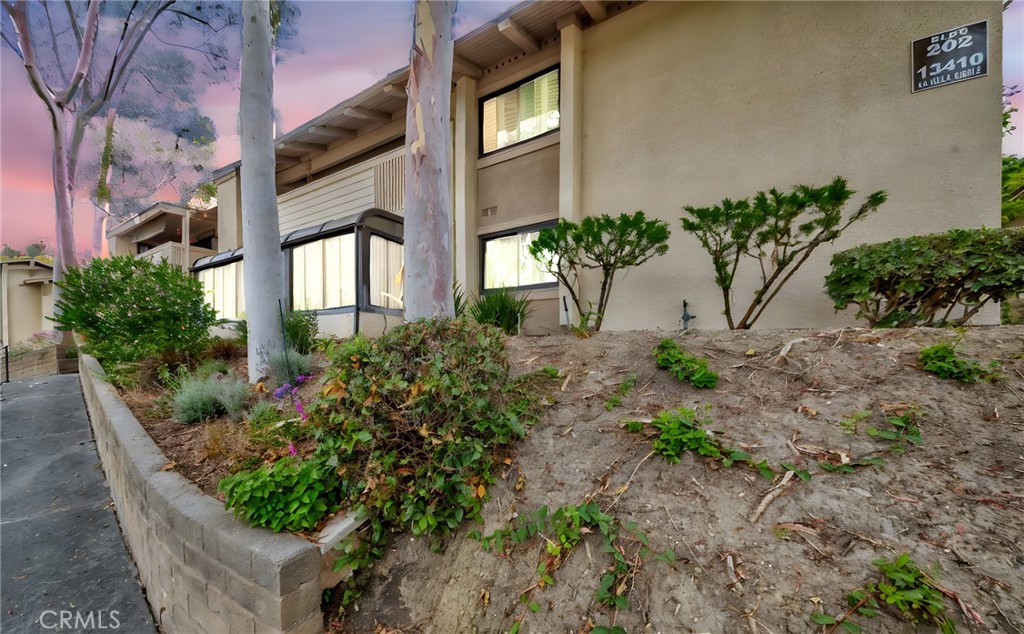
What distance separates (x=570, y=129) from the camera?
6156 millimetres

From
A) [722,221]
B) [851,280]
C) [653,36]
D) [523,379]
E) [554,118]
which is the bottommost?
[523,379]

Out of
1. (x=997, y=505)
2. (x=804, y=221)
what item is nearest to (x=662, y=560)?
(x=997, y=505)

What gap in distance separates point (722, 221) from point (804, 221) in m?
1.11

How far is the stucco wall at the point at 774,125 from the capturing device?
3990 millimetres

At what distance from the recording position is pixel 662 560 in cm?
147

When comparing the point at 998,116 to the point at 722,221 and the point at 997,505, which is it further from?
the point at 997,505

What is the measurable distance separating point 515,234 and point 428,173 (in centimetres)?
361

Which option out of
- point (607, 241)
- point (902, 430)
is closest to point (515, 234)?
point (607, 241)

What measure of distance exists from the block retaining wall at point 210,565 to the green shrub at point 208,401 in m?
0.95

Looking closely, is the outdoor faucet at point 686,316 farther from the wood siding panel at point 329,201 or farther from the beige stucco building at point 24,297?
the beige stucco building at point 24,297

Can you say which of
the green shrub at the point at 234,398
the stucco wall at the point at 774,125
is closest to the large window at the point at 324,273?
the green shrub at the point at 234,398

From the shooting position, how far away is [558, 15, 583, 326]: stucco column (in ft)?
20.1

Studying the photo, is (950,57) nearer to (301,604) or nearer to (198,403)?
(301,604)

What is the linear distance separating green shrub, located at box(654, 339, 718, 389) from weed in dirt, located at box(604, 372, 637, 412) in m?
0.24
